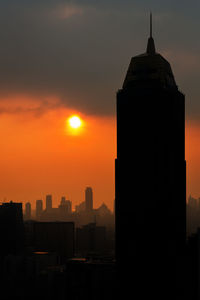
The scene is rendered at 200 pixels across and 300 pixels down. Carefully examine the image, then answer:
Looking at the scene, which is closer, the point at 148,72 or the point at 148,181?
the point at 148,181

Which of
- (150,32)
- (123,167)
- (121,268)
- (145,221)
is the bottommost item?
(121,268)

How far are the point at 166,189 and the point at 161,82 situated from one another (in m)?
31.7

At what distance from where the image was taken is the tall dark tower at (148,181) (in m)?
171

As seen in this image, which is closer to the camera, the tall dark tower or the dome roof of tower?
the tall dark tower

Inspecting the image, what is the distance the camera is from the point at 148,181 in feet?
561

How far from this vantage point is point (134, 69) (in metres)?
175

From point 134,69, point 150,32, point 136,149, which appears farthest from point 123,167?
point 150,32

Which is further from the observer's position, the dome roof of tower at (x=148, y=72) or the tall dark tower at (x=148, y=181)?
the dome roof of tower at (x=148, y=72)

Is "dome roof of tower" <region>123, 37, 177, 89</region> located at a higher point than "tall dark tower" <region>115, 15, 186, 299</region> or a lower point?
higher

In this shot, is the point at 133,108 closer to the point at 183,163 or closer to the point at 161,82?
the point at 161,82

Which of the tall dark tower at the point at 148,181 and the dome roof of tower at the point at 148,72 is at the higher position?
the dome roof of tower at the point at 148,72

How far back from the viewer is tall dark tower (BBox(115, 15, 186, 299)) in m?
171

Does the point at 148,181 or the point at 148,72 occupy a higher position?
the point at 148,72

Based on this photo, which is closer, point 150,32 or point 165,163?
point 165,163
